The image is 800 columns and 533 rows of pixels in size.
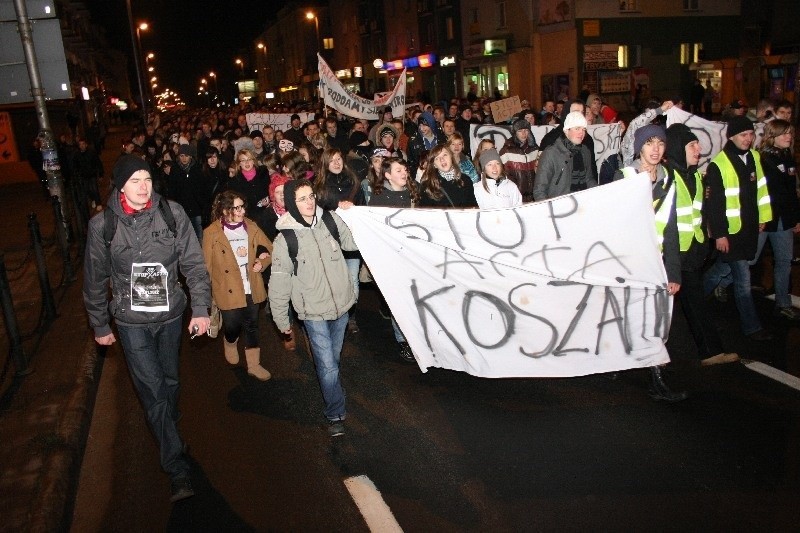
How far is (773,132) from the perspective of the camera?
675 centimetres

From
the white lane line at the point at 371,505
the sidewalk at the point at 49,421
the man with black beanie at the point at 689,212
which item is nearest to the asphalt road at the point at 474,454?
the white lane line at the point at 371,505

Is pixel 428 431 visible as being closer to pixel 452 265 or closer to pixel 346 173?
pixel 452 265

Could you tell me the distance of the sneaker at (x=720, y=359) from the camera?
579cm

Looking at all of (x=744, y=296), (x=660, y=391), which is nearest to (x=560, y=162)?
(x=744, y=296)

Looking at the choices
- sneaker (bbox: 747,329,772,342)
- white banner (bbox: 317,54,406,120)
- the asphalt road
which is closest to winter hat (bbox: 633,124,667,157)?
the asphalt road

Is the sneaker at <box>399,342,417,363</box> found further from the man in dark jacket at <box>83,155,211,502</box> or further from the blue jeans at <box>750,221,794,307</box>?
the blue jeans at <box>750,221,794,307</box>

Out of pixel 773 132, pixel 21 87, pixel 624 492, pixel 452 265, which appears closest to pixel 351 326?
pixel 452 265

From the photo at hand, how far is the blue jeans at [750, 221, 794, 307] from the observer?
6.68 m

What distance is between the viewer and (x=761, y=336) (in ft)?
20.7

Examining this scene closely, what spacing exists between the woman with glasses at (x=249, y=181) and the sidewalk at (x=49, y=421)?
7.75ft

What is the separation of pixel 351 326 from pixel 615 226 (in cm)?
332

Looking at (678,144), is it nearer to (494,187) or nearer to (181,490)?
(494,187)

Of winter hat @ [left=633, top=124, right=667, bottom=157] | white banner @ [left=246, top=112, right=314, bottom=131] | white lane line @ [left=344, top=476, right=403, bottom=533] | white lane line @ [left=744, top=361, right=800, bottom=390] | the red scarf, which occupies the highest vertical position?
white banner @ [left=246, top=112, right=314, bottom=131]

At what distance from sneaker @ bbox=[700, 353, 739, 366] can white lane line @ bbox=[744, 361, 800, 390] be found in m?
0.11
